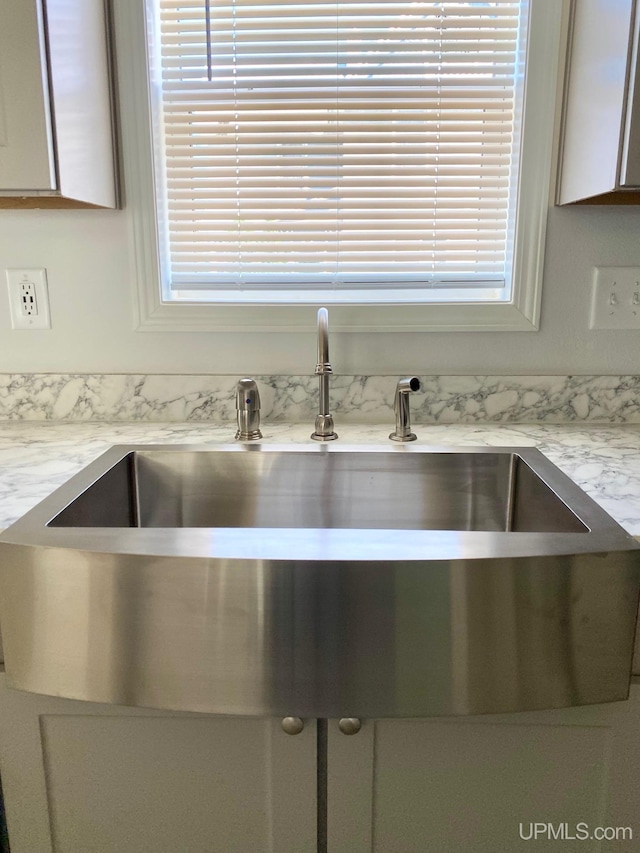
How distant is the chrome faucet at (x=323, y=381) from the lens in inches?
46.4

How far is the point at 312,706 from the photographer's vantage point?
702 mm

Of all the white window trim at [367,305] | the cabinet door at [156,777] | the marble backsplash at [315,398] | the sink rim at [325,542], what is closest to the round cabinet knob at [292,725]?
the cabinet door at [156,777]

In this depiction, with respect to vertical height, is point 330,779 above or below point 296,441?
below

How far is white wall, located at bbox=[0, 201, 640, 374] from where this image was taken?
4.25 feet

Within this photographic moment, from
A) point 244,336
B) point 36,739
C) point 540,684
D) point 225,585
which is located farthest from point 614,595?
point 244,336

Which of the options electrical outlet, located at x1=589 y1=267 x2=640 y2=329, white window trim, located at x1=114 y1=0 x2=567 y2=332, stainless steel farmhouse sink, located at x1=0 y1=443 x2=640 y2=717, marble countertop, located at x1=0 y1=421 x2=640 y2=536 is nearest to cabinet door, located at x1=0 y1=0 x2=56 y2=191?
white window trim, located at x1=114 y1=0 x2=567 y2=332

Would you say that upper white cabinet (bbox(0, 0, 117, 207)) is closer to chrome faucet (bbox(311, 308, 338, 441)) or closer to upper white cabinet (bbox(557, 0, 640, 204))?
chrome faucet (bbox(311, 308, 338, 441))

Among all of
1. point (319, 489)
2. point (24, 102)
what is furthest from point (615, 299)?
point (24, 102)

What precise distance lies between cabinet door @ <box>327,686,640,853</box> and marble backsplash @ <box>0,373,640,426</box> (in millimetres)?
701

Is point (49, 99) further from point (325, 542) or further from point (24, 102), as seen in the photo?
point (325, 542)

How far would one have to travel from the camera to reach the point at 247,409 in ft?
3.99

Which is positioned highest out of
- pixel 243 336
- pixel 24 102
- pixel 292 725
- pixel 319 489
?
pixel 24 102

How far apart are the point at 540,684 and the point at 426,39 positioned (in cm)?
122

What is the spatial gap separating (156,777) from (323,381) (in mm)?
720
